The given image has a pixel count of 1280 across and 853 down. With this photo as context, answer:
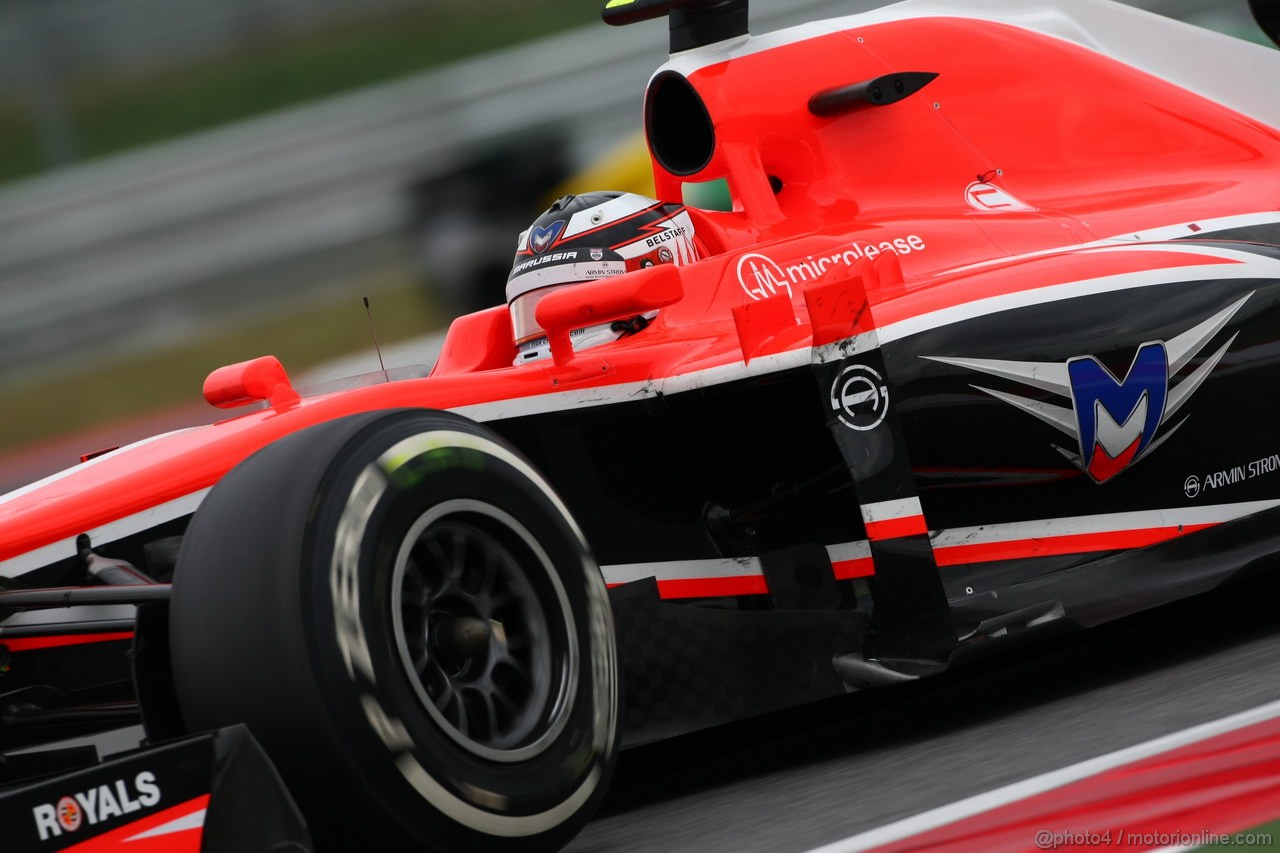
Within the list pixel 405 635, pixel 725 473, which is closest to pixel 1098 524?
pixel 725 473

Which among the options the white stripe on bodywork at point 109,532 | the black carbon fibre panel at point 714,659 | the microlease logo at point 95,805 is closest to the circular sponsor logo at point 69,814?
the microlease logo at point 95,805

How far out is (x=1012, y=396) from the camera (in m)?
3.69

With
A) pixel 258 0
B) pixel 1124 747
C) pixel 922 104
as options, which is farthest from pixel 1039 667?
pixel 258 0

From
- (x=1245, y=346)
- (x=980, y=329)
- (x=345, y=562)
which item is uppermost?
(x=345, y=562)

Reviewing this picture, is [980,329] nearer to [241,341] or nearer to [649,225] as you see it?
[649,225]

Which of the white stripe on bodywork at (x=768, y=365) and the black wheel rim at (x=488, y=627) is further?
the white stripe on bodywork at (x=768, y=365)

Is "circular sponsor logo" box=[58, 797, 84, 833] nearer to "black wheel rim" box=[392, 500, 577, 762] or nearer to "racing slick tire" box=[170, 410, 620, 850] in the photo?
"racing slick tire" box=[170, 410, 620, 850]

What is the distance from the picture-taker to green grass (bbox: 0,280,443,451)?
9.59 meters

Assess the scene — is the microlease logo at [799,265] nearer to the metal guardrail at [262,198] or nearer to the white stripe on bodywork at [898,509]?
the white stripe on bodywork at [898,509]

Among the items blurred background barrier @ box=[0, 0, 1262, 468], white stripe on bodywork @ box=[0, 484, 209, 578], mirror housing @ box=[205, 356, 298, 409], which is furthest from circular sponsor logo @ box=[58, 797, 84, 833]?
blurred background barrier @ box=[0, 0, 1262, 468]

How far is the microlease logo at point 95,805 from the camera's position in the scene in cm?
221

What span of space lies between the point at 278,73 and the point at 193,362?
2.46 metres

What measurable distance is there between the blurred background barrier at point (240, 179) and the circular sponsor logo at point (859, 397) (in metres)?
5.75

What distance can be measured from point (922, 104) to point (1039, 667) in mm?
1809
